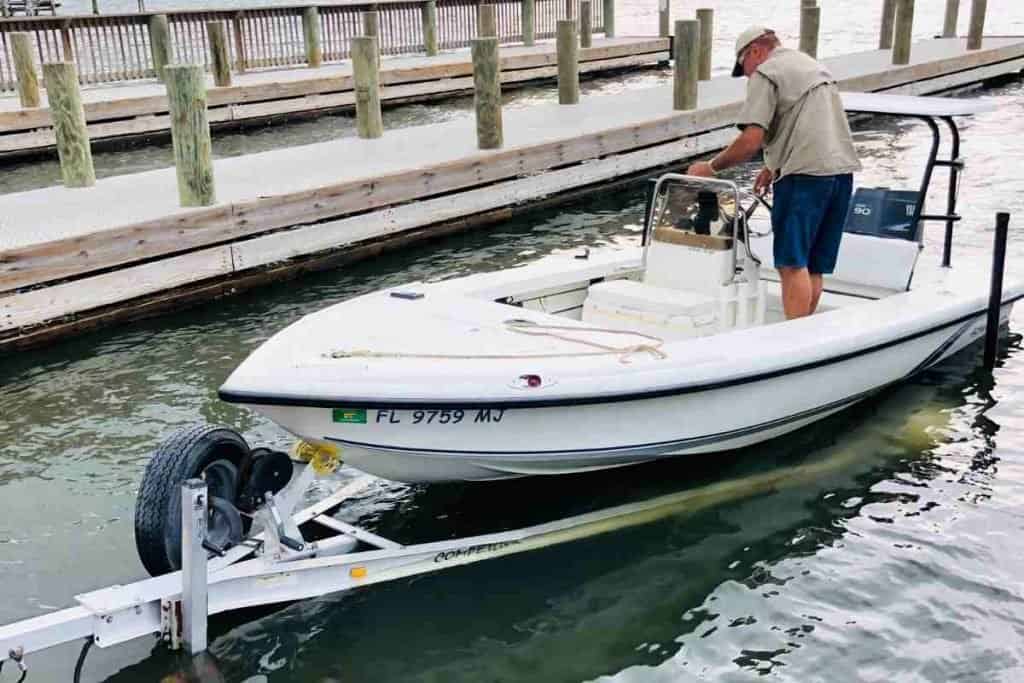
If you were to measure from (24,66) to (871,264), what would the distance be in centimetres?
1062

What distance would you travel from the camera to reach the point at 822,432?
614 centimetres

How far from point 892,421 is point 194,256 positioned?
512 centimetres

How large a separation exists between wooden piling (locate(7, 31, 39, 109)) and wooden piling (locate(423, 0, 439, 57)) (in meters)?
7.83

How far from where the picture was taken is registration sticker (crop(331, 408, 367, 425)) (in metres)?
4.41

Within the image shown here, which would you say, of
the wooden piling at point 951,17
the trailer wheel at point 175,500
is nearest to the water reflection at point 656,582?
the trailer wheel at point 175,500

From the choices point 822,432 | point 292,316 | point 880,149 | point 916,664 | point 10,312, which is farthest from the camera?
point 880,149

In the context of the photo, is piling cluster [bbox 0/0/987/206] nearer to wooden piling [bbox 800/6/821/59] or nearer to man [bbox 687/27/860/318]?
wooden piling [bbox 800/6/821/59]

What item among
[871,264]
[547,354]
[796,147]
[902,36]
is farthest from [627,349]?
[902,36]

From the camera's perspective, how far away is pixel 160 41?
16312mm

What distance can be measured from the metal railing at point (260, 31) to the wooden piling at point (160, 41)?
0.14m

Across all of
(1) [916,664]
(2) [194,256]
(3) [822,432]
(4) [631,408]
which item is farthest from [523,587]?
(2) [194,256]

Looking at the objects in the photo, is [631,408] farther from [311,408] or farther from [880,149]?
[880,149]

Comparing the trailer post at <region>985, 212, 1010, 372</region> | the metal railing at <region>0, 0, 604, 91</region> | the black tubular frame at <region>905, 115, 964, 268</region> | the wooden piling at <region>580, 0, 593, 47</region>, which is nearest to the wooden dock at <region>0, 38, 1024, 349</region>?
the black tubular frame at <region>905, 115, 964, 268</region>

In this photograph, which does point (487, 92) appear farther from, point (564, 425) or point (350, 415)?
point (350, 415)
